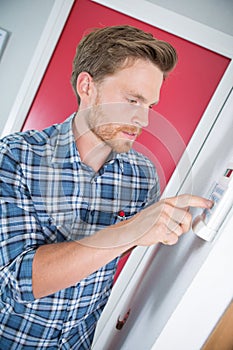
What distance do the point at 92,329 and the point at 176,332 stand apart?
29 centimetres

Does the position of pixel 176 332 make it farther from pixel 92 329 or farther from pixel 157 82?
pixel 157 82

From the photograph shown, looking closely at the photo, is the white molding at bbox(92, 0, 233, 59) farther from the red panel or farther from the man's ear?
the man's ear

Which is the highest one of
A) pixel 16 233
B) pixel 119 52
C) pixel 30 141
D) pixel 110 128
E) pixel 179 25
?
pixel 179 25

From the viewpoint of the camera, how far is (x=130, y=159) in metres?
0.74

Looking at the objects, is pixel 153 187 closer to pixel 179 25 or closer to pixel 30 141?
pixel 30 141

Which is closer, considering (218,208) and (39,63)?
(218,208)

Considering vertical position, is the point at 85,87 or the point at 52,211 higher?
the point at 85,87

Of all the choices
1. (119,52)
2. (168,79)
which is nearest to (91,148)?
(119,52)

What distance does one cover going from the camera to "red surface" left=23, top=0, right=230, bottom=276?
3.93 ft

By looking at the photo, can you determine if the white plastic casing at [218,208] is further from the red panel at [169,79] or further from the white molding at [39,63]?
the white molding at [39,63]

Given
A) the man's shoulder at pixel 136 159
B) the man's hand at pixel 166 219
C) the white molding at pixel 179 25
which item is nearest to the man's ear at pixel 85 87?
the man's shoulder at pixel 136 159

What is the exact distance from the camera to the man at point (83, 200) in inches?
21.5

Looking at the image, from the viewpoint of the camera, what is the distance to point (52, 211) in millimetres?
631

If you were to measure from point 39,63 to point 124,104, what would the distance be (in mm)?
811
